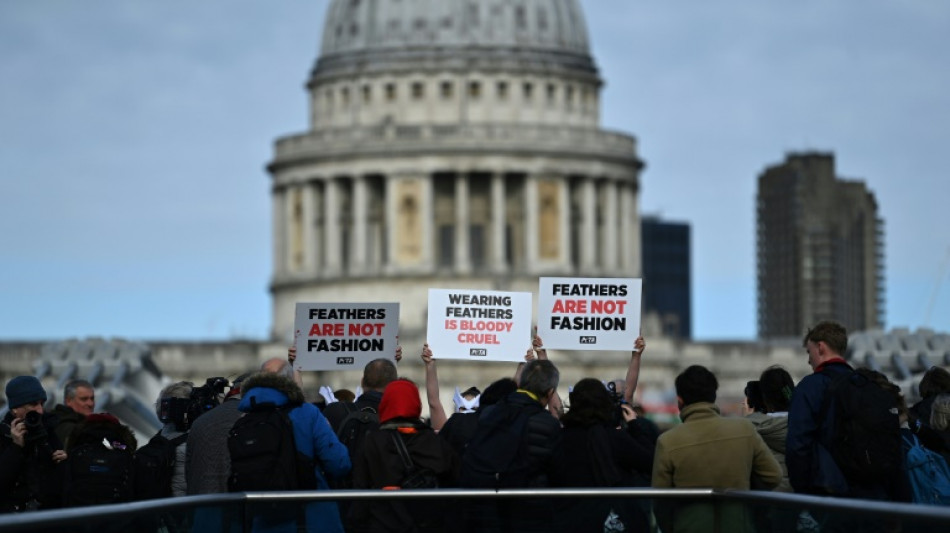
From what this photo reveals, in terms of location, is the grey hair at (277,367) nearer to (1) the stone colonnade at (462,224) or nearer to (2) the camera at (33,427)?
(2) the camera at (33,427)

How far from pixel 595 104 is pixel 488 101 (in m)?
6.02

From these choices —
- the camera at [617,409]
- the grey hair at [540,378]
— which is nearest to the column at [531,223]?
the camera at [617,409]

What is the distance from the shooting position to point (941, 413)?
25203 mm

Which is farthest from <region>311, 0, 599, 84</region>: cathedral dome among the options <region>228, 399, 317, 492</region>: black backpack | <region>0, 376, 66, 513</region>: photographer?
<region>228, 399, 317, 492</region>: black backpack

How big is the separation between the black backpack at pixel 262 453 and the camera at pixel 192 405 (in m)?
2.19

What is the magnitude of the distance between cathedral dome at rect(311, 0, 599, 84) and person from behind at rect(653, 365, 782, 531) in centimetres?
11576

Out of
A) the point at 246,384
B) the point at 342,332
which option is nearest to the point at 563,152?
the point at 342,332

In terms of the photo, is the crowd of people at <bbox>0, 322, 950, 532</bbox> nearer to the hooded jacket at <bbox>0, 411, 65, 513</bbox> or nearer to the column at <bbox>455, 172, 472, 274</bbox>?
the hooded jacket at <bbox>0, 411, 65, 513</bbox>

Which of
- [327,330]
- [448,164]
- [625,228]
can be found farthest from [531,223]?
[327,330]

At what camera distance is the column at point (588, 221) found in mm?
135500

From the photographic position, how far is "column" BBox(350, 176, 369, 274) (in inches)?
5290

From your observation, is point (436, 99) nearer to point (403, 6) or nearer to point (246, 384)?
point (403, 6)

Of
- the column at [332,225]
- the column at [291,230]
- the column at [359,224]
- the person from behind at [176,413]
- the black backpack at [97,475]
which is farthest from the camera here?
the column at [291,230]

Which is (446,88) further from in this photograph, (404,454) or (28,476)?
(404,454)
